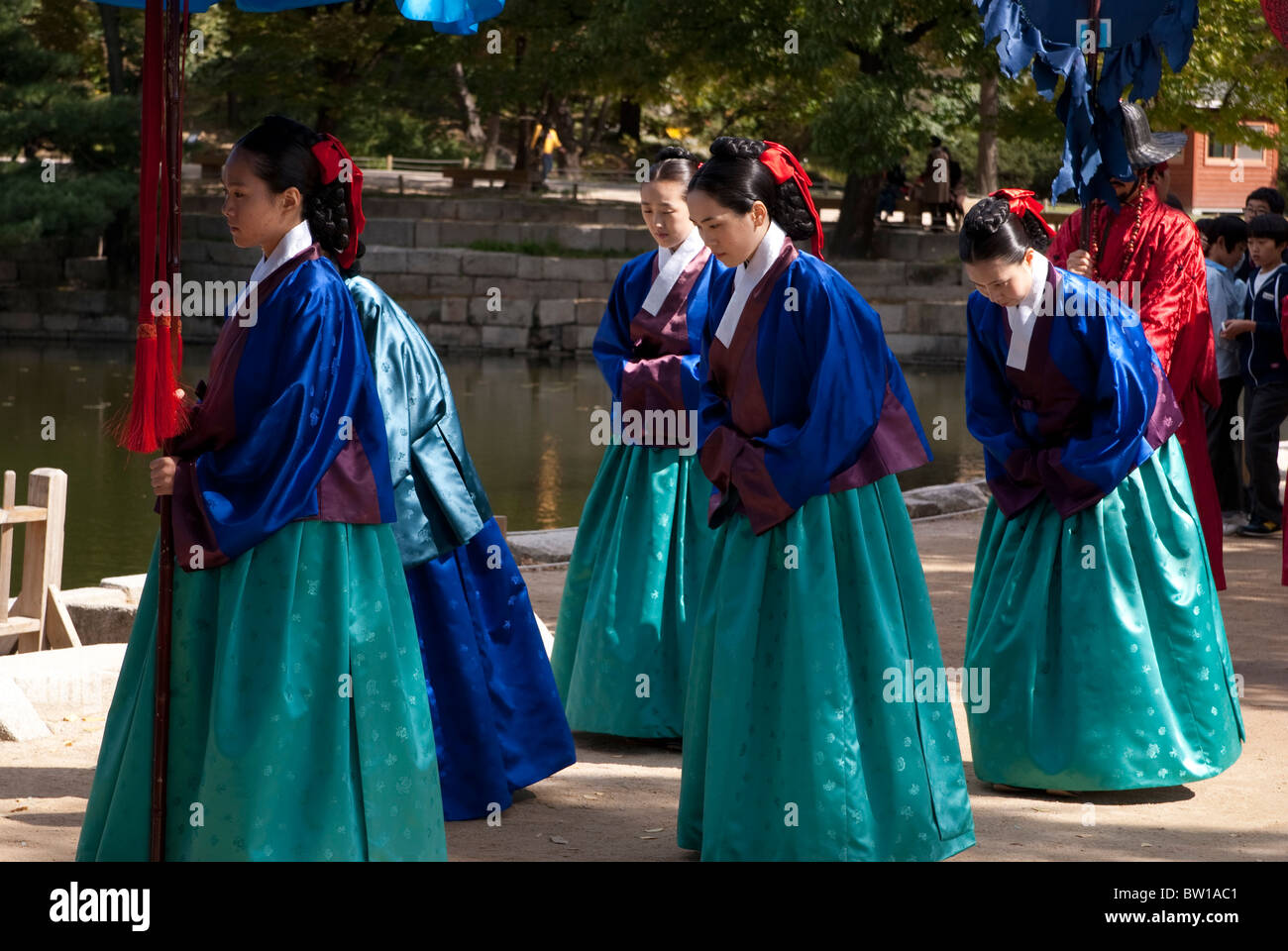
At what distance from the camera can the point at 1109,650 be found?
15.2 ft

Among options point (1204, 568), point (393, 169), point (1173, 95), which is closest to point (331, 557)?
point (1204, 568)

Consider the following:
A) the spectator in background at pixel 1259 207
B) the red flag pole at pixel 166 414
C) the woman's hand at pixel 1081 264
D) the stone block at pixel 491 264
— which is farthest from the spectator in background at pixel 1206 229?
the stone block at pixel 491 264

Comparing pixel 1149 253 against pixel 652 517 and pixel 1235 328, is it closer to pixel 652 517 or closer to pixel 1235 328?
pixel 652 517

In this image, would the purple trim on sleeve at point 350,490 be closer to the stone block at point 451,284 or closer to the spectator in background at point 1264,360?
the spectator in background at point 1264,360

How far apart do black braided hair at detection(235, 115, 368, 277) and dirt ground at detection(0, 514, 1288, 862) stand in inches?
63.1

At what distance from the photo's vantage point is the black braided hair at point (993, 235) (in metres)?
4.41

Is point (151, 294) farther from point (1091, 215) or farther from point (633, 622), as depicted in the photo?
point (1091, 215)

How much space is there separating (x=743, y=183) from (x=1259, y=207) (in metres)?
6.59

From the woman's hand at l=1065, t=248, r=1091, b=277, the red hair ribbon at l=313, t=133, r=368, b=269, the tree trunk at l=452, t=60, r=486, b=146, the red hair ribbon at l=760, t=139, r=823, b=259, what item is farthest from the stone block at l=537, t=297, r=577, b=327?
the red hair ribbon at l=760, t=139, r=823, b=259

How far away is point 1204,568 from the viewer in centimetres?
484

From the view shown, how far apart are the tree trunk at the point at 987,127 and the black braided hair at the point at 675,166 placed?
1007 centimetres

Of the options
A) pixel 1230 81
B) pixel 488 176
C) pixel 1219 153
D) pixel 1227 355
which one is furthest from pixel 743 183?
pixel 1219 153

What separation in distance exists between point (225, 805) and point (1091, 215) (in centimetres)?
354

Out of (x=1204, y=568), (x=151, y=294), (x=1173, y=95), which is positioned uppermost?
(x=1173, y=95)
